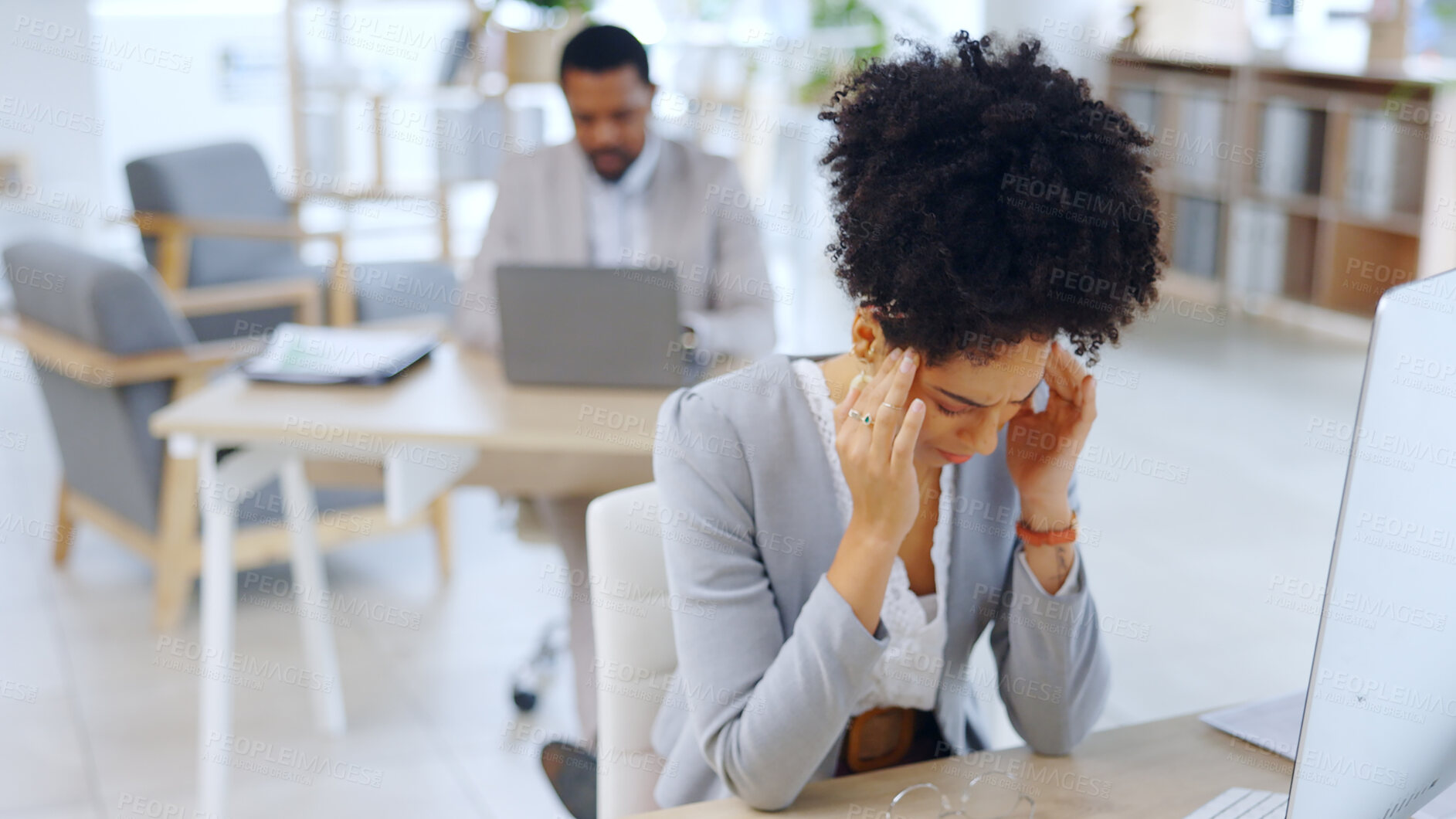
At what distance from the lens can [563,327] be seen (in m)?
2.03

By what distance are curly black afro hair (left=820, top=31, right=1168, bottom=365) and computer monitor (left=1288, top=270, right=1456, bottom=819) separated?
34 centimetres

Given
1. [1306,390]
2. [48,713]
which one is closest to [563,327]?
[48,713]

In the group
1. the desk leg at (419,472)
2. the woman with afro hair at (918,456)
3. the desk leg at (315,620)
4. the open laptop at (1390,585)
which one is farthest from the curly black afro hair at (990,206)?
the desk leg at (315,620)

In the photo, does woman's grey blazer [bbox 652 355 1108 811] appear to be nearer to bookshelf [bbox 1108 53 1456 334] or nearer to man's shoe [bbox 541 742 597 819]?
man's shoe [bbox 541 742 597 819]

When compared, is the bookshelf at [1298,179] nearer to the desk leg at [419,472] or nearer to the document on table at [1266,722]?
the desk leg at [419,472]

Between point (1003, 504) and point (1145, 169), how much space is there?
1.15 feet

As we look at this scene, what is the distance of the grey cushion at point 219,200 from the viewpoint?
14.4 feet

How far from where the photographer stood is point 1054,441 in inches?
45.6

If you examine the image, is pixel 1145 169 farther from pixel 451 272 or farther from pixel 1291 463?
pixel 451 272

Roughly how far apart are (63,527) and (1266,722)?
3113mm

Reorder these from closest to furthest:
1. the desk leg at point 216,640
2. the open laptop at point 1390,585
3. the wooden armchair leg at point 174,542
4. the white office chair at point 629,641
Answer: the open laptop at point 1390,585 → the white office chair at point 629,641 → the desk leg at point 216,640 → the wooden armchair leg at point 174,542

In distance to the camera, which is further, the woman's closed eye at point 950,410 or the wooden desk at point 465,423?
the wooden desk at point 465,423

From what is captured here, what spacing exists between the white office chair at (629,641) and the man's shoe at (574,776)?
0.41 feet

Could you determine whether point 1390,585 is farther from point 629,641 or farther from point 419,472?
point 419,472
